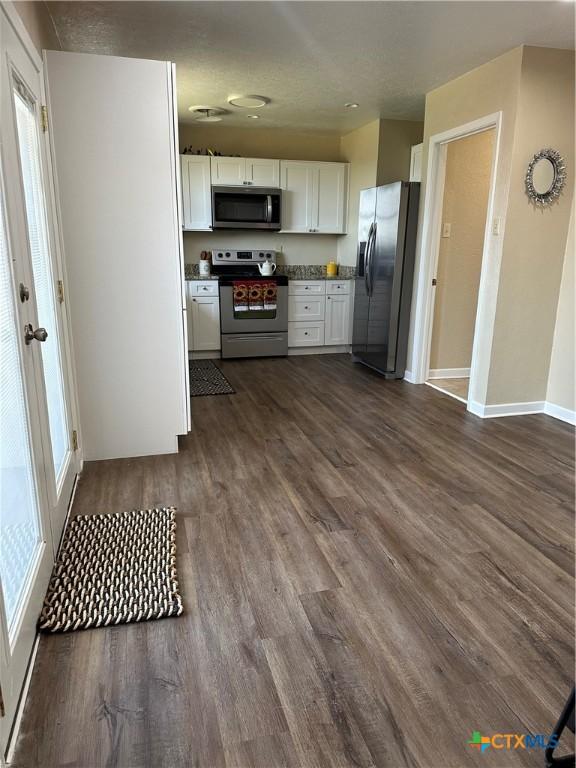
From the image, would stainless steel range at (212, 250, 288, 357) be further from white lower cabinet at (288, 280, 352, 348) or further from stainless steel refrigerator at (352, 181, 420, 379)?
stainless steel refrigerator at (352, 181, 420, 379)

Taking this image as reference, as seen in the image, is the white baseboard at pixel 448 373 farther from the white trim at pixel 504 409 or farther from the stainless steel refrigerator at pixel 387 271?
the white trim at pixel 504 409

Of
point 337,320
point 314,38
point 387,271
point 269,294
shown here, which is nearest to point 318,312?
point 337,320

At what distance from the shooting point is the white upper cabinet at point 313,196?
5953 mm

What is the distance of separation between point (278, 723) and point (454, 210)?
442 cm

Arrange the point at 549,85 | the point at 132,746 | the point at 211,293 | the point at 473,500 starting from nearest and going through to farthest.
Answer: the point at 132,746, the point at 473,500, the point at 549,85, the point at 211,293

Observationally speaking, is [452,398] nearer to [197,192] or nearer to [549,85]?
[549,85]

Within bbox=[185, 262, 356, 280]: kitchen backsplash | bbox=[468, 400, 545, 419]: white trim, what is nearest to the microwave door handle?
bbox=[185, 262, 356, 280]: kitchen backsplash

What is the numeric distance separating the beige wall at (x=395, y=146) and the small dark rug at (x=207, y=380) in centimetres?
268

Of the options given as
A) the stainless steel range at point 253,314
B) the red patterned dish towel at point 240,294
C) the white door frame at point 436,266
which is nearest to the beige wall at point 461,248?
the white door frame at point 436,266

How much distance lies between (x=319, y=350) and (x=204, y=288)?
156 cm

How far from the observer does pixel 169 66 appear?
268 centimetres

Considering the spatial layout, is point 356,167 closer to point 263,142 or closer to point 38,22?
point 263,142

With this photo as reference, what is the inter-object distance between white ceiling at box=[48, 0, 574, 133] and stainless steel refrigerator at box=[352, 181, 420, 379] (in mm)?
924

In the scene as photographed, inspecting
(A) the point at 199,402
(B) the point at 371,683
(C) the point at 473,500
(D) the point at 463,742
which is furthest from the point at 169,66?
(D) the point at 463,742
